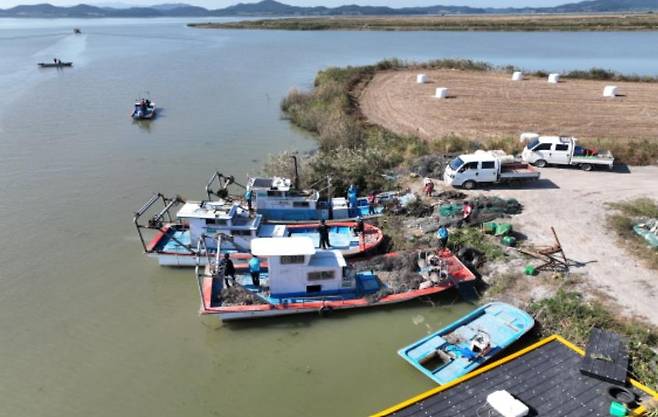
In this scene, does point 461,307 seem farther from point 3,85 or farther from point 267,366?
point 3,85

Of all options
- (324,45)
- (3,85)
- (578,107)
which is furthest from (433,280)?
(324,45)

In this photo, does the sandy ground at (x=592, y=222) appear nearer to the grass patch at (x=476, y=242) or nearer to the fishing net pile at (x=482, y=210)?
the fishing net pile at (x=482, y=210)

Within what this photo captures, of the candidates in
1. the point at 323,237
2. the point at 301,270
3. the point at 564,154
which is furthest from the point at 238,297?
the point at 564,154

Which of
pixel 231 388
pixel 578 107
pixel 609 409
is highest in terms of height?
pixel 578 107

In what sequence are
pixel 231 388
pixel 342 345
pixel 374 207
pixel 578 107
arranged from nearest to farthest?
1. pixel 231 388
2. pixel 342 345
3. pixel 374 207
4. pixel 578 107

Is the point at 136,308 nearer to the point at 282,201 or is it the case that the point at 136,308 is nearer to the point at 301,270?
the point at 301,270

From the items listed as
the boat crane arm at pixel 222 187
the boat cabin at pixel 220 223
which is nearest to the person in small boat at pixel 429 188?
the boat cabin at pixel 220 223
